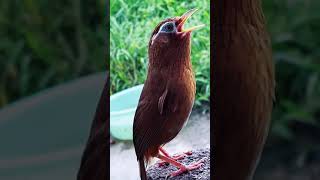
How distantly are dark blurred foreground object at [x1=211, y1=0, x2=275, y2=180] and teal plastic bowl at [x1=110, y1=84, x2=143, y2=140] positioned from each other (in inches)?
6.8

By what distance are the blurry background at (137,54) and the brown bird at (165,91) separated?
20 mm

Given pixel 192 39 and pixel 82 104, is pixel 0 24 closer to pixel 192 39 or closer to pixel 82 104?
pixel 82 104

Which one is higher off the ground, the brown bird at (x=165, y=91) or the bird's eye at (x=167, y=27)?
the bird's eye at (x=167, y=27)

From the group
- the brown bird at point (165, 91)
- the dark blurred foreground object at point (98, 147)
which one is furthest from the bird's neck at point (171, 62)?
the dark blurred foreground object at point (98, 147)

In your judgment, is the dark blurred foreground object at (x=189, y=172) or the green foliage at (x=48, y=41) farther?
the green foliage at (x=48, y=41)

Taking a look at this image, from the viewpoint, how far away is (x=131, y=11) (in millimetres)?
1162

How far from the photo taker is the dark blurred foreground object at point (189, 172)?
1212 millimetres

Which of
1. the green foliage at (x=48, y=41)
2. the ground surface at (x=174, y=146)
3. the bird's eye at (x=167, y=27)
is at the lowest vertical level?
the ground surface at (x=174, y=146)

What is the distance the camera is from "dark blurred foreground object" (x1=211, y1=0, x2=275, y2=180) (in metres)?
1.25

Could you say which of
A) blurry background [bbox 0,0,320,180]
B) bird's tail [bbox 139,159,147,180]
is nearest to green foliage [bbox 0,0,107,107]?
blurry background [bbox 0,0,320,180]

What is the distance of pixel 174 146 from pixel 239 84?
0.66 feet

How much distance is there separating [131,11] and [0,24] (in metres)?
0.35

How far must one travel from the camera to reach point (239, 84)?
1280 mm

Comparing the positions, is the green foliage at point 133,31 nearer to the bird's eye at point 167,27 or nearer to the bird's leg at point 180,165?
the bird's eye at point 167,27
